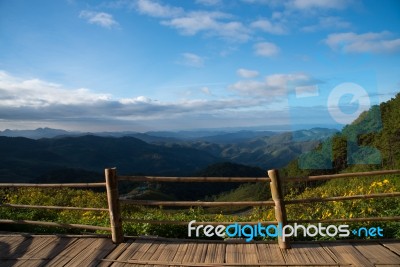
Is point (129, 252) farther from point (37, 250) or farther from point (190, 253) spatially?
point (37, 250)

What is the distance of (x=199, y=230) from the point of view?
579 cm

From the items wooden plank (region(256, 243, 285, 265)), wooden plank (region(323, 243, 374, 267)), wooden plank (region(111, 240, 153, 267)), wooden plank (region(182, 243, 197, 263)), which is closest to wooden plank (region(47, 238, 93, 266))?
wooden plank (region(111, 240, 153, 267))

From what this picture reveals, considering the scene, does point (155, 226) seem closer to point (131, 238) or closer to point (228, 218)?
point (131, 238)

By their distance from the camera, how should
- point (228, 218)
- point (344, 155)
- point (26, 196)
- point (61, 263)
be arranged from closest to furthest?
point (61, 263)
point (228, 218)
point (26, 196)
point (344, 155)

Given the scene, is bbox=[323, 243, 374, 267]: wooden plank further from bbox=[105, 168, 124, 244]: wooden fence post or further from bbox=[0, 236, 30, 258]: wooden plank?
bbox=[0, 236, 30, 258]: wooden plank

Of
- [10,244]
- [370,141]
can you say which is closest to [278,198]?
[10,244]

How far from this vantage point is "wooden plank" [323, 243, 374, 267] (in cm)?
431

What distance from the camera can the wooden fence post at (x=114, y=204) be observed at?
5.33m

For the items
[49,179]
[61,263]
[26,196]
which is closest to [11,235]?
[61,263]

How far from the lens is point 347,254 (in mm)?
4590

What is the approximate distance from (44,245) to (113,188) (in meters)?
1.53

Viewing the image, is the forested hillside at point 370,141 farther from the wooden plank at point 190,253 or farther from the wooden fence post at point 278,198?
the wooden plank at point 190,253
